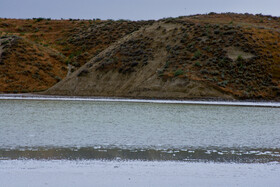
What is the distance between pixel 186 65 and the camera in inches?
1548

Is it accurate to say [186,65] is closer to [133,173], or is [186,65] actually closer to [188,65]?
[188,65]

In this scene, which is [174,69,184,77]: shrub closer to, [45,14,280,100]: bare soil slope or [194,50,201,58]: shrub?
[45,14,280,100]: bare soil slope

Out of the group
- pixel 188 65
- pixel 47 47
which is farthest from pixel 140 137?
pixel 47 47

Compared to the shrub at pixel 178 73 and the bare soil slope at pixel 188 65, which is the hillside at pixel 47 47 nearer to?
the bare soil slope at pixel 188 65

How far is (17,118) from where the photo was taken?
64.8 feet

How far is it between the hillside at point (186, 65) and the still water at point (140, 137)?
48.7 ft

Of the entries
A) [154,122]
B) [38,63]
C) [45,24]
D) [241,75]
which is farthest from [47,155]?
[45,24]

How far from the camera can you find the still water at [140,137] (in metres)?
11.4

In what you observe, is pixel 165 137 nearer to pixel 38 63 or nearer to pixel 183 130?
pixel 183 130

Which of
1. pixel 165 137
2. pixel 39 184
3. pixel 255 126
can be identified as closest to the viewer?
pixel 39 184

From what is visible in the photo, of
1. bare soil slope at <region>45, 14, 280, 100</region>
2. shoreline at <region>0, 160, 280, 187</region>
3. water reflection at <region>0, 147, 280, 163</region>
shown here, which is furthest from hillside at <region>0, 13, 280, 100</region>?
shoreline at <region>0, 160, 280, 187</region>

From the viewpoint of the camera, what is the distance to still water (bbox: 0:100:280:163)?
1137 cm

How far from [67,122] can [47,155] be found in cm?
762

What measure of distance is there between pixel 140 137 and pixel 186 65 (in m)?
25.6
